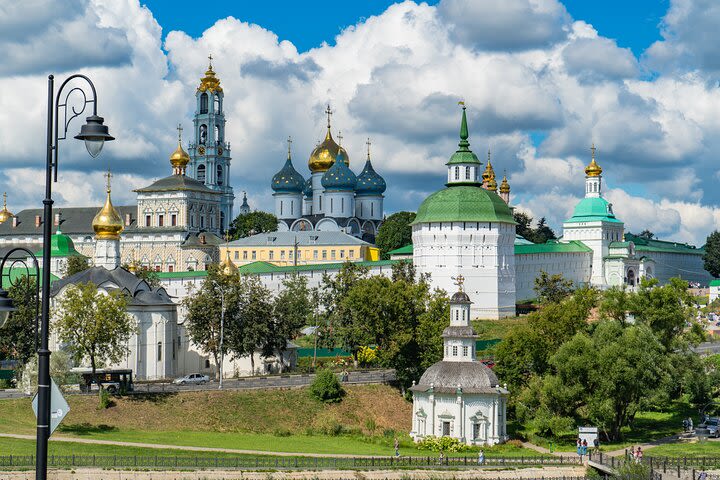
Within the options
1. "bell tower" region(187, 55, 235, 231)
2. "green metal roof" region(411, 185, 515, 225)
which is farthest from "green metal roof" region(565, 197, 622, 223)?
"bell tower" region(187, 55, 235, 231)

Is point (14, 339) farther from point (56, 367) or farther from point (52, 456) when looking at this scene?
point (52, 456)

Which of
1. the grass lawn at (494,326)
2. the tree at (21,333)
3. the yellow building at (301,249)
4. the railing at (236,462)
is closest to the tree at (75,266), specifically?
the tree at (21,333)

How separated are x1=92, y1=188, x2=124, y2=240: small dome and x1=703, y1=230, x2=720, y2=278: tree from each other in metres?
88.3

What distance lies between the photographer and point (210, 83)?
144 metres

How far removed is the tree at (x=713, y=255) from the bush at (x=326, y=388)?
3472 inches

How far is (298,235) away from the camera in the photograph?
391 ft

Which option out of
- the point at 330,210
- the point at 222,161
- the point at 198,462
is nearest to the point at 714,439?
the point at 198,462

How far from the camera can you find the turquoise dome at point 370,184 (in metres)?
132

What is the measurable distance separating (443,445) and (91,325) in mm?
19293

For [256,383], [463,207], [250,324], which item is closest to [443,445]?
[256,383]

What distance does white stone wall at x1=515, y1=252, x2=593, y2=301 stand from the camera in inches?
4063

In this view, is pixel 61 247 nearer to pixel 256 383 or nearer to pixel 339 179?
pixel 339 179

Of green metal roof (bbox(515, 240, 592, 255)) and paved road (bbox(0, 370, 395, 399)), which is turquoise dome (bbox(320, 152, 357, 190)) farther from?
paved road (bbox(0, 370, 395, 399))

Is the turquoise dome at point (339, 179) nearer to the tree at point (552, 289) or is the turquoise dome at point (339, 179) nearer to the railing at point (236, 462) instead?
the tree at point (552, 289)
